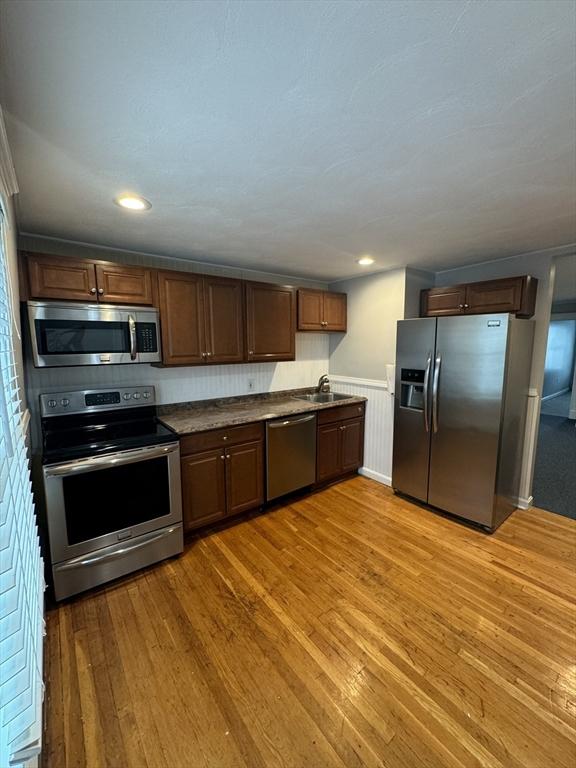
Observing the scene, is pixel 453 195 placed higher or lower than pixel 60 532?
higher

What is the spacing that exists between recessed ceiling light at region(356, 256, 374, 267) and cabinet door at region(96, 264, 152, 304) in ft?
5.97

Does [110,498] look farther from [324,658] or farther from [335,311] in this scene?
[335,311]

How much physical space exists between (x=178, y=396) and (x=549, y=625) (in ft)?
9.95

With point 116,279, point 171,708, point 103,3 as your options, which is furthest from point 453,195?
point 171,708

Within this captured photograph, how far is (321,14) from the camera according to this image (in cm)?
77

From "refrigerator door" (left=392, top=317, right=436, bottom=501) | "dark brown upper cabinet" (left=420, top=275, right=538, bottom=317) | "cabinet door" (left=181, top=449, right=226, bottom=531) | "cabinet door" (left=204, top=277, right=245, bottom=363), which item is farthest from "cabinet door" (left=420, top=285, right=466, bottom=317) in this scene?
"cabinet door" (left=181, top=449, right=226, bottom=531)

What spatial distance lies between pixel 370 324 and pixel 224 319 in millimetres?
→ 1660

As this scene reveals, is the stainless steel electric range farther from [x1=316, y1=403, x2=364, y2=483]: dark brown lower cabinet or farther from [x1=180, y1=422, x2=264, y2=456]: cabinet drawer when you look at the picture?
[x1=316, y1=403, x2=364, y2=483]: dark brown lower cabinet

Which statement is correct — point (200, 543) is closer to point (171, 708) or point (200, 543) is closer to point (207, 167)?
point (171, 708)

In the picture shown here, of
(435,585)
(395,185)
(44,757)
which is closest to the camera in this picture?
(44,757)

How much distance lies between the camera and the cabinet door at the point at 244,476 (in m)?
2.69

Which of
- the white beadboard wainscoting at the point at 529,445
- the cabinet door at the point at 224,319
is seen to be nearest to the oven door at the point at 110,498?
the cabinet door at the point at 224,319

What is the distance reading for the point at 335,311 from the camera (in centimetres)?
371

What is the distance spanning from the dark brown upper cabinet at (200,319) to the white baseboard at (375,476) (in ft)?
6.49
